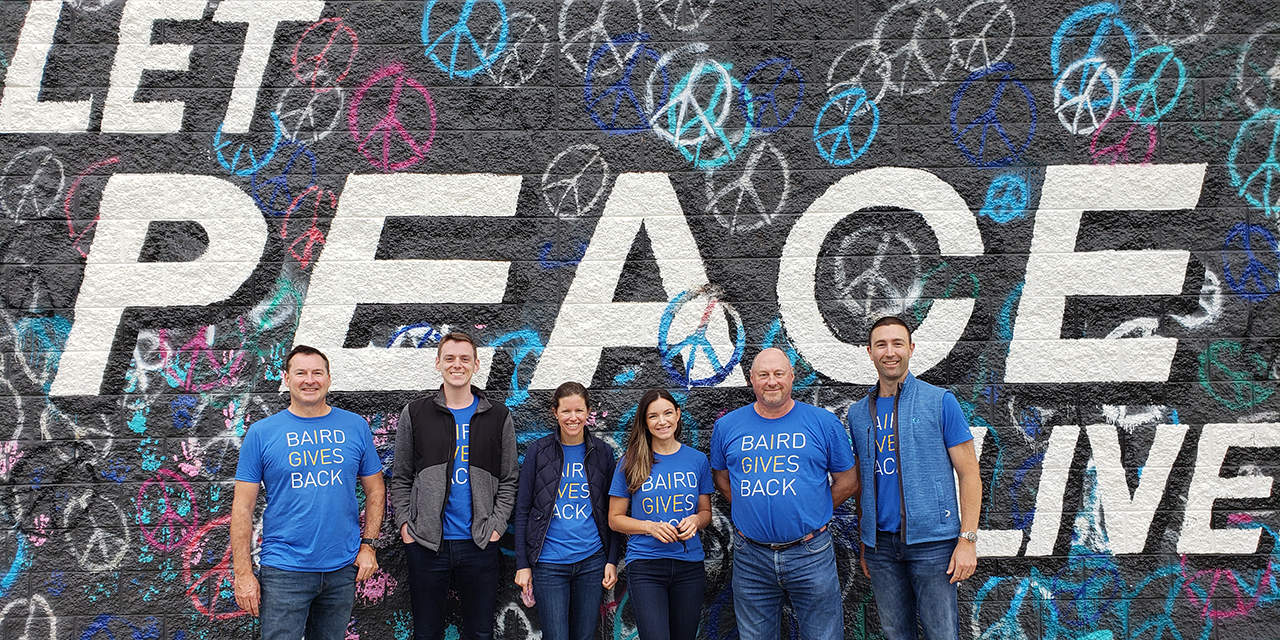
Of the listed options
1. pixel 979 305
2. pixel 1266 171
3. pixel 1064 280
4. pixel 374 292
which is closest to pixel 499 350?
pixel 374 292

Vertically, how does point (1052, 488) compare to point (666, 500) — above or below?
below

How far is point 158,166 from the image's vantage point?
190 inches

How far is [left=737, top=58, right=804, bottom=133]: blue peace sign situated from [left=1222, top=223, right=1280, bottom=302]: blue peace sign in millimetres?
2541

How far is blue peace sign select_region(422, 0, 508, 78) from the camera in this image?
192 inches

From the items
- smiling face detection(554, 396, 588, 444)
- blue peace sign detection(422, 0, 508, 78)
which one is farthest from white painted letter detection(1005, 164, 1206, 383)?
blue peace sign detection(422, 0, 508, 78)

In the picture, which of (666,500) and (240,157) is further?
(240,157)

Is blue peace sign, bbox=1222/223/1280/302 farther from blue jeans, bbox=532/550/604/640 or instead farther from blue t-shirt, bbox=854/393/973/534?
blue jeans, bbox=532/550/604/640

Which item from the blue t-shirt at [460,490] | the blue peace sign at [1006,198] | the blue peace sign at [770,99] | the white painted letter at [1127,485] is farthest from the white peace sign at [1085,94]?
the blue t-shirt at [460,490]

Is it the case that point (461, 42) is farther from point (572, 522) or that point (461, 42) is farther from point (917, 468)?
point (917, 468)

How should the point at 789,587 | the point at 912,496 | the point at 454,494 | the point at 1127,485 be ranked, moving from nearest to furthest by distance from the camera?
the point at 912,496 → the point at 789,587 → the point at 454,494 → the point at 1127,485

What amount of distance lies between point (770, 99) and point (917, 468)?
7.21ft

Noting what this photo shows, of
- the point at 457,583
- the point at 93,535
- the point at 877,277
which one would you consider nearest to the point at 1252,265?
the point at 877,277

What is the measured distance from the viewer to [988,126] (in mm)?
4887

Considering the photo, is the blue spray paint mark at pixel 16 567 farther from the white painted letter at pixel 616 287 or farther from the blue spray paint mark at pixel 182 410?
the white painted letter at pixel 616 287
